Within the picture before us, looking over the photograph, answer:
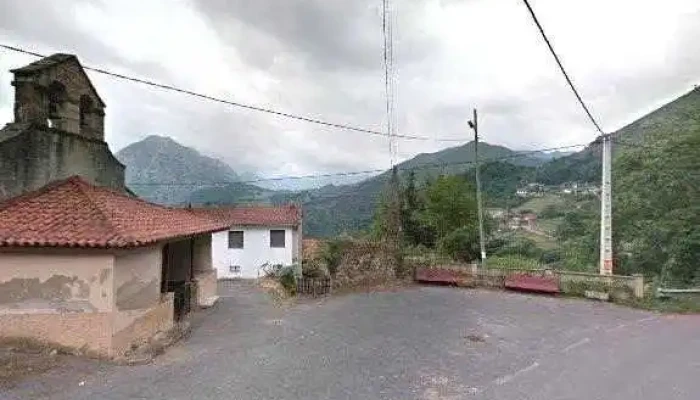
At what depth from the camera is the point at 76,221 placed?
1089 centimetres

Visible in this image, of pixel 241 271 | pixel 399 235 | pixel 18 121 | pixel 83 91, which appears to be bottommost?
pixel 241 271

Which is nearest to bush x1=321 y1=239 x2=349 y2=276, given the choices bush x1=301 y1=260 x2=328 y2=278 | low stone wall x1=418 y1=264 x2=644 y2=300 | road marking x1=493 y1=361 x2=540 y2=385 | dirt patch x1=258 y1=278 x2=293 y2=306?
bush x1=301 y1=260 x2=328 y2=278

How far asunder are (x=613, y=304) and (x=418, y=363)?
35.4 feet

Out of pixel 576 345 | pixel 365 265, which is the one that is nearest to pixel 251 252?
pixel 365 265

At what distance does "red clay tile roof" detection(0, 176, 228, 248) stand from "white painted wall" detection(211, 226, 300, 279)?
56.5ft

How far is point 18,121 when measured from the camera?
12.8 metres

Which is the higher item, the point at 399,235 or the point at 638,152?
the point at 638,152

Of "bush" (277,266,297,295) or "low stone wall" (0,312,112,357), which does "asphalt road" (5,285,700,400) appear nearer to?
"low stone wall" (0,312,112,357)

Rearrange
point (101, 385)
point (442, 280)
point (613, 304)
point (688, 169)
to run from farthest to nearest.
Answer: point (688, 169)
point (442, 280)
point (613, 304)
point (101, 385)

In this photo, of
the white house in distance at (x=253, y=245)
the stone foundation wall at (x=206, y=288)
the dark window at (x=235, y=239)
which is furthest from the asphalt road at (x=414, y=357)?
the dark window at (x=235, y=239)

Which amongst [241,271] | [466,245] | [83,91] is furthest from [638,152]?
[83,91]

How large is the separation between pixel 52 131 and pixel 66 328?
519 cm

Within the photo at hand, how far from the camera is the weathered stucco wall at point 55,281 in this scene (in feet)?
33.1

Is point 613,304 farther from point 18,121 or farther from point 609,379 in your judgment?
point 18,121
